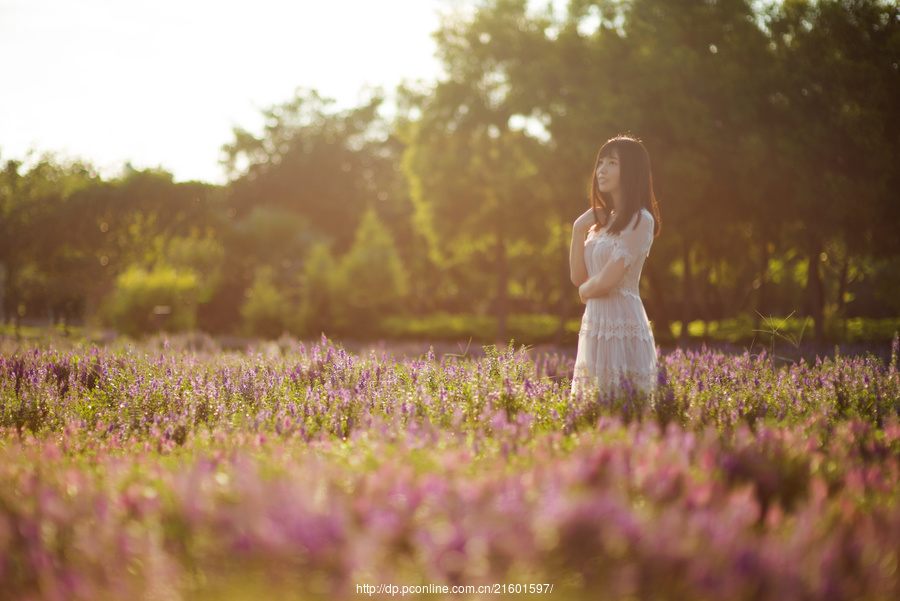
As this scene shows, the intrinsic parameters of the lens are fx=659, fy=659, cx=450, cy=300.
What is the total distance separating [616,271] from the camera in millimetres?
4426

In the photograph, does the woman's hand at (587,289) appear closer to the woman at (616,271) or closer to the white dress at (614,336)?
the woman at (616,271)

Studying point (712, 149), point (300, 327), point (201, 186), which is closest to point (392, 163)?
point (201, 186)

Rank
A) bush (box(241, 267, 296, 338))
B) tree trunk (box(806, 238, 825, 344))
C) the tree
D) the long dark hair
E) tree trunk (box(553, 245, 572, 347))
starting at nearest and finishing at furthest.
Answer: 1. the long dark hair
2. tree trunk (box(806, 238, 825, 344))
3. the tree
4. tree trunk (box(553, 245, 572, 347))
5. bush (box(241, 267, 296, 338))

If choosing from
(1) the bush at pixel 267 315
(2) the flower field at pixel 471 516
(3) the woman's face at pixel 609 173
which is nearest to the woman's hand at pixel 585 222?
(3) the woman's face at pixel 609 173

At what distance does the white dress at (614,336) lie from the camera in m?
4.63

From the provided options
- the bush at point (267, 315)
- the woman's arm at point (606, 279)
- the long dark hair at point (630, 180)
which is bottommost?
the bush at point (267, 315)

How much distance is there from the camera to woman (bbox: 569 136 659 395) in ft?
14.7

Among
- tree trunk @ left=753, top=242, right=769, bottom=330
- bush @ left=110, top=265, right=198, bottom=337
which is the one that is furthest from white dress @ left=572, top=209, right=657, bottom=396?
bush @ left=110, top=265, right=198, bottom=337

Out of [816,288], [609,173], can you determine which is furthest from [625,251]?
[816,288]

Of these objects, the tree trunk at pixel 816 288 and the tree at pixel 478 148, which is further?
the tree at pixel 478 148

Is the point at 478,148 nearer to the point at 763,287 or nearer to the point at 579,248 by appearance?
the point at 579,248

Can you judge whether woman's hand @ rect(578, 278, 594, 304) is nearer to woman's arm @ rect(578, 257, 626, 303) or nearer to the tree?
woman's arm @ rect(578, 257, 626, 303)

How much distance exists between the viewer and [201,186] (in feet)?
126

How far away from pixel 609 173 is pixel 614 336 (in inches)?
45.7
